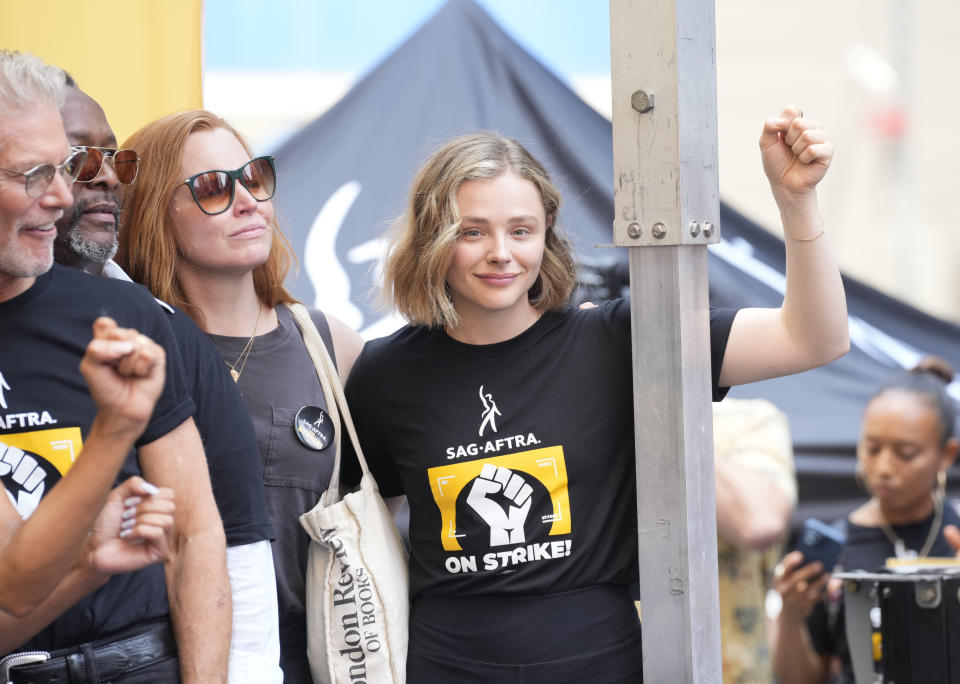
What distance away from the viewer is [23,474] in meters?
1.83

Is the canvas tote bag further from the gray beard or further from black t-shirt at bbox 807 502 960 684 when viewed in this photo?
black t-shirt at bbox 807 502 960 684

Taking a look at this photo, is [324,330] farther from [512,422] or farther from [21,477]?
[21,477]

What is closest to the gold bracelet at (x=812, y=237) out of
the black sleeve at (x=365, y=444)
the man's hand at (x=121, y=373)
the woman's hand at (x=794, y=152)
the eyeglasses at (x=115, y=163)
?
the woman's hand at (x=794, y=152)

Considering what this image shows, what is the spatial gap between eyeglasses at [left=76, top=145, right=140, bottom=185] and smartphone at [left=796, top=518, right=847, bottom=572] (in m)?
2.20

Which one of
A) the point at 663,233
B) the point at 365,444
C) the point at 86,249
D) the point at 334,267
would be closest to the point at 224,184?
the point at 86,249

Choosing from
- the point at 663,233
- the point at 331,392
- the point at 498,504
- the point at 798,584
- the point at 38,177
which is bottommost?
the point at 798,584

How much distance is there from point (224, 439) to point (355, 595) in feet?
1.28

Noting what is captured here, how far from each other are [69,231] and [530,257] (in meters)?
0.86

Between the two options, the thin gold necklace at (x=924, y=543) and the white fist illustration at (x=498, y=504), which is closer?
the white fist illustration at (x=498, y=504)

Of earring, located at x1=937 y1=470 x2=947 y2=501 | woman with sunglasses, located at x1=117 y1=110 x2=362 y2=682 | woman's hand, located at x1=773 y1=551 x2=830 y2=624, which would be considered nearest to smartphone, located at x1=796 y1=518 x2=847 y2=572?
woman's hand, located at x1=773 y1=551 x2=830 y2=624

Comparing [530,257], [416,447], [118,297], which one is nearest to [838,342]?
[530,257]

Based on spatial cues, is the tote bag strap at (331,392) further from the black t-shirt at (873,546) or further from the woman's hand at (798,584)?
the black t-shirt at (873,546)

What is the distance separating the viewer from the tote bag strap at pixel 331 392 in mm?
2342

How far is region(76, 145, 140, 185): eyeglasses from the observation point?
234 centimetres
